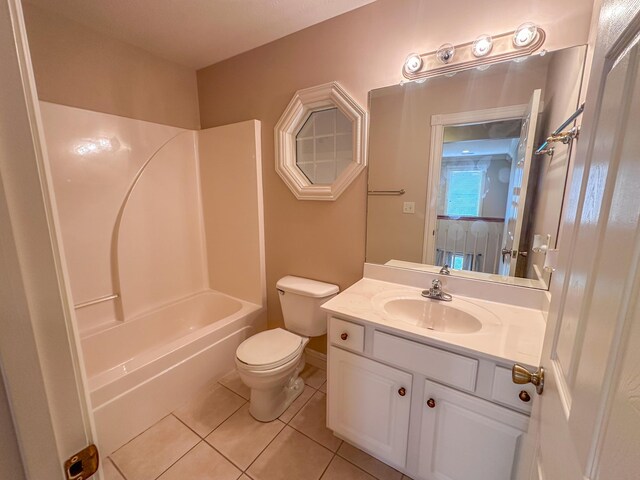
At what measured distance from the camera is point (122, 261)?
2.04 meters

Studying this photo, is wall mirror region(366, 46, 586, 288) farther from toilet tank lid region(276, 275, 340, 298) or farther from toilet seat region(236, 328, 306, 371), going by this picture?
toilet seat region(236, 328, 306, 371)

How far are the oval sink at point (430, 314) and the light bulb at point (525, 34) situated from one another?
125 centimetres

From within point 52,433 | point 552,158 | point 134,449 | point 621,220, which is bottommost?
point 134,449

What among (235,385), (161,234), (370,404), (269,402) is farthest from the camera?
(161,234)

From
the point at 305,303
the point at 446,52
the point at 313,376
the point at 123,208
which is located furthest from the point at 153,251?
the point at 446,52

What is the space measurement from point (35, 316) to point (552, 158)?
5.69 ft

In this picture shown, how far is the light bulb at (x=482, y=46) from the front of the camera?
1253 millimetres

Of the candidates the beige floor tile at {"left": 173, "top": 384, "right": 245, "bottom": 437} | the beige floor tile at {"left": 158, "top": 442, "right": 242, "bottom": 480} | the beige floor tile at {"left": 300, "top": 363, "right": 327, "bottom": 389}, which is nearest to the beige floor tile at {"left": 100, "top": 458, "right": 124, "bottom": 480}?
the beige floor tile at {"left": 158, "top": 442, "right": 242, "bottom": 480}

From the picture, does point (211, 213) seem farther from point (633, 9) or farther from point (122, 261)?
point (633, 9)

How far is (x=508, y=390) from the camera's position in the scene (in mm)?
957

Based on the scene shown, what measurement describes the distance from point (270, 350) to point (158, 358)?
67cm

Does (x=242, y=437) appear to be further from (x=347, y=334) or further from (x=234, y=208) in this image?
(x=234, y=208)

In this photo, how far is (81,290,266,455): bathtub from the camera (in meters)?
1.47

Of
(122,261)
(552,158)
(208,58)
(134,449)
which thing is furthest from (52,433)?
(208,58)
